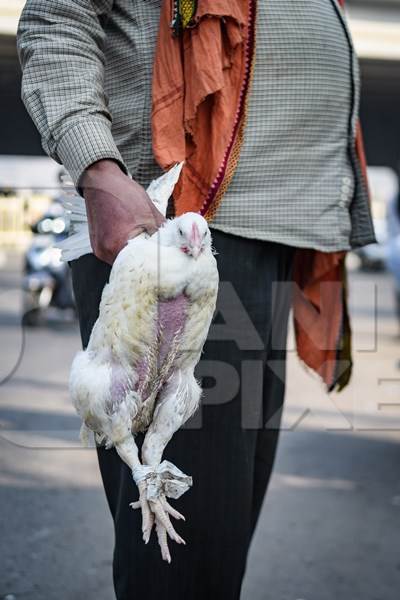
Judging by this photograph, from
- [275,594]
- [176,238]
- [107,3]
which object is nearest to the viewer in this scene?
[176,238]

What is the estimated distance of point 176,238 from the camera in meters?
1.05

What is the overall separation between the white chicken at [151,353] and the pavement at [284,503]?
150 centimetres

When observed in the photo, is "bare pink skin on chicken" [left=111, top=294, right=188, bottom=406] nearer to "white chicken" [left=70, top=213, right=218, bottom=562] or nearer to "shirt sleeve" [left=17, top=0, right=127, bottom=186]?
"white chicken" [left=70, top=213, right=218, bottom=562]

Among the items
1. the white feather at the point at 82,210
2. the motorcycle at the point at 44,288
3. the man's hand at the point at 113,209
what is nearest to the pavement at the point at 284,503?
the white feather at the point at 82,210

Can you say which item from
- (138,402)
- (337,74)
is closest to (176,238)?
(138,402)

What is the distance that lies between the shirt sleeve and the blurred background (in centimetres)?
21

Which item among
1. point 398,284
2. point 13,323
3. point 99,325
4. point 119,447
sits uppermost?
point 99,325

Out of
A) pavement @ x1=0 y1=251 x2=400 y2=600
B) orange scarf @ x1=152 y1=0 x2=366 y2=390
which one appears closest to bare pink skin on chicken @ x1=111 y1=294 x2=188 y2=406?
orange scarf @ x1=152 y1=0 x2=366 y2=390

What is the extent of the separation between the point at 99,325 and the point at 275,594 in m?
1.65

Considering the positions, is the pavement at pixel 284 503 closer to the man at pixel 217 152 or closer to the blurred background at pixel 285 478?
the blurred background at pixel 285 478

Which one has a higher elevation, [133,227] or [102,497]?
[133,227]

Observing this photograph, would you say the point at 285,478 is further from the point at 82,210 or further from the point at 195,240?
the point at 195,240

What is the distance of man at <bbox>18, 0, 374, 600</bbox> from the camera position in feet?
3.96

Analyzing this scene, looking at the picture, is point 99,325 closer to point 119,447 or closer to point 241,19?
point 119,447
